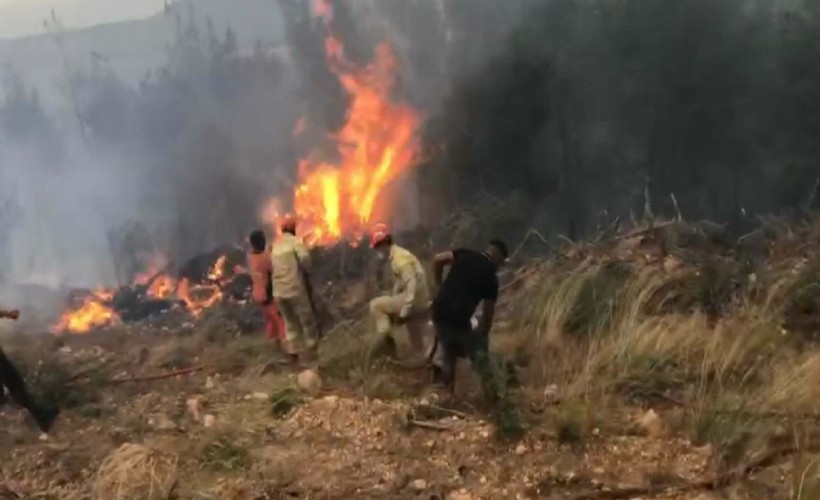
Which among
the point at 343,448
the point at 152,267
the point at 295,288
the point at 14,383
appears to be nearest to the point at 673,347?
the point at 343,448

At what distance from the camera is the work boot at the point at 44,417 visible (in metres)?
8.49

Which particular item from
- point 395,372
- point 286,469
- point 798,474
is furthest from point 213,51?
point 798,474

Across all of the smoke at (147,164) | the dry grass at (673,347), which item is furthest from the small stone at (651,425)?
the smoke at (147,164)

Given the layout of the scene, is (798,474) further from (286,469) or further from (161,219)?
(161,219)

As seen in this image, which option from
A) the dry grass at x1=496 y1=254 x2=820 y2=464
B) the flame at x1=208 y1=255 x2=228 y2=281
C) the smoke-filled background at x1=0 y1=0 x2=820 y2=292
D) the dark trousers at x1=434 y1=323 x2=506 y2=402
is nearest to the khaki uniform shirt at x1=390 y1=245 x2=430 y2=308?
the dark trousers at x1=434 y1=323 x2=506 y2=402

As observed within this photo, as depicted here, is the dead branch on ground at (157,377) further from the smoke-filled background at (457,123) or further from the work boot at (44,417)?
the smoke-filled background at (457,123)

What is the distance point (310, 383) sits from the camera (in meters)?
8.69

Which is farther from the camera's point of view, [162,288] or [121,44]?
[121,44]

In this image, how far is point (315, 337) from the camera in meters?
10.1

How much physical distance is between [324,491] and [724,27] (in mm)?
15701

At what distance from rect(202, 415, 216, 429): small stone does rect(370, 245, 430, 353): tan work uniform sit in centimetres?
184

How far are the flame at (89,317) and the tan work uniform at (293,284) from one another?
Answer: 732 cm

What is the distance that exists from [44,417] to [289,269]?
2.84 meters

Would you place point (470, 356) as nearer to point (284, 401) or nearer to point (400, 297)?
point (400, 297)
